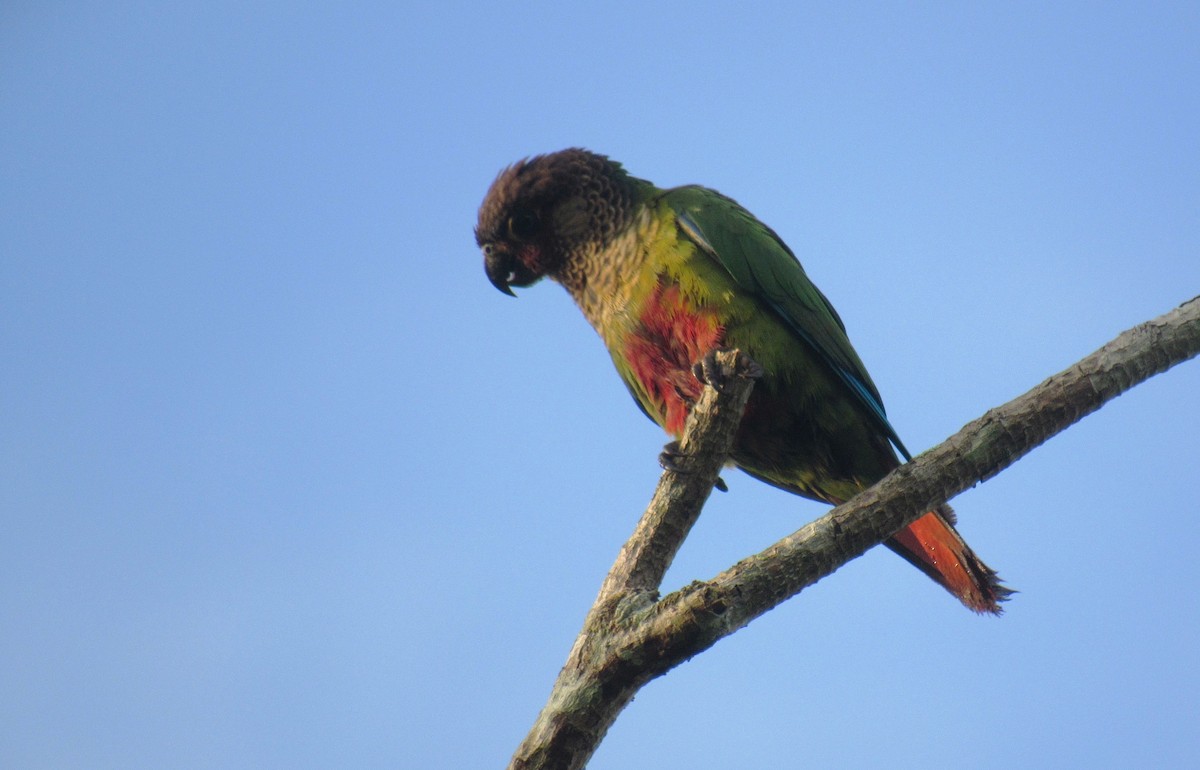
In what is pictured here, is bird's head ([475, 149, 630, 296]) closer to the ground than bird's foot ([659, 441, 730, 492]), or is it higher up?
higher up

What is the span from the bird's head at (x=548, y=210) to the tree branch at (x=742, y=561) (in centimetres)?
200

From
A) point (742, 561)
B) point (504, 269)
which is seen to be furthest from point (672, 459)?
point (504, 269)

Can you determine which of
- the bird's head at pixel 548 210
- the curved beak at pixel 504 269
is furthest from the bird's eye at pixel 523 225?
the curved beak at pixel 504 269

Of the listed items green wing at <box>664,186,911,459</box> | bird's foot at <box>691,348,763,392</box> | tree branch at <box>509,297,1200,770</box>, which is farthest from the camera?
green wing at <box>664,186,911,459</box>

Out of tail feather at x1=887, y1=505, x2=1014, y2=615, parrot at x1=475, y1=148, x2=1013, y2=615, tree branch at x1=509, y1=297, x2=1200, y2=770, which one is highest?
parrot at x1=475, y1=148, x2=1013, y2=615

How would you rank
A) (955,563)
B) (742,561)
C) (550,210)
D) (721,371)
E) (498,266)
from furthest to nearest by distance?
1. (498,266)
2. (550,210)
3. (955,563)
4. (721,371)
5. (742,561)

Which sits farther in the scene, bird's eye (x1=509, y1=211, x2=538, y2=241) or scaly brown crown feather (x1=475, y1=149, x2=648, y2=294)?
bird's eye (x1=509, y1=211, x2=538, y2=241)

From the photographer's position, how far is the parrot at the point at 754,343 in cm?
496

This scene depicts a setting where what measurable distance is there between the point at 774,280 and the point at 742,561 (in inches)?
86.6

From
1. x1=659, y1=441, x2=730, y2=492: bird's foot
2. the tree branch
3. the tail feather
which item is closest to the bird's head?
x1=659, y1=441, x2=730, y2=492: bird's foot

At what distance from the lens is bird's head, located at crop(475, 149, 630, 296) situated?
5828 millimetres

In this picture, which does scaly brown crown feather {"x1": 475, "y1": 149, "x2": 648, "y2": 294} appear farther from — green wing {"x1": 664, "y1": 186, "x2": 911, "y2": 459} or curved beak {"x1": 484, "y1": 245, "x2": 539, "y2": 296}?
green wing {"x1": 664, "y1": 186, "x2": 911, "y2": 459}

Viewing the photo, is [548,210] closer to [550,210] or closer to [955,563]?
[550,210]

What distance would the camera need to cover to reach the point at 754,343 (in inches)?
196
